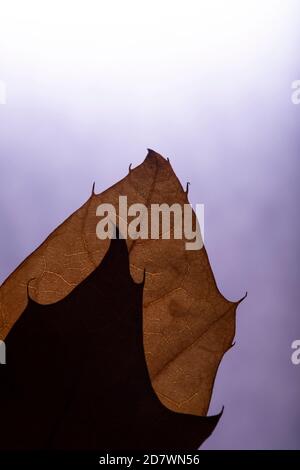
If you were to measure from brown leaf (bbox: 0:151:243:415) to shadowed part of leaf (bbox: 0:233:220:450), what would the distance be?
1.9 inches

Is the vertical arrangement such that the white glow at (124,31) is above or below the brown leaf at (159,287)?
above

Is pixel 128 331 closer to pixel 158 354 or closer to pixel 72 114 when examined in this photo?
pixel 158 354

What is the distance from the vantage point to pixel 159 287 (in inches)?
23.7

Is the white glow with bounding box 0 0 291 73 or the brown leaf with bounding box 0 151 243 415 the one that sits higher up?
the white glow with bounding box 0 0 291 73

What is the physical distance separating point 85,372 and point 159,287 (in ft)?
0.45

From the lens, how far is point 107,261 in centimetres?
54

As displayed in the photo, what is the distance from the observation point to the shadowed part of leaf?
534mm

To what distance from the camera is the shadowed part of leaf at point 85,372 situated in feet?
1.75

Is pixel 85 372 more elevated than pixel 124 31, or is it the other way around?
pixel 124 31

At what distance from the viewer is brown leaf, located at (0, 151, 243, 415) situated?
60 cm

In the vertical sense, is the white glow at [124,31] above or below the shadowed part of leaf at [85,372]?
above

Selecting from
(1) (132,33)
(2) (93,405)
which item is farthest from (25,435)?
(1) (132,33)

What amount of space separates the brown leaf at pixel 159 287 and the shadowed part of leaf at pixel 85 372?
49 mm

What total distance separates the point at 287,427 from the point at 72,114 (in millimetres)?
594
